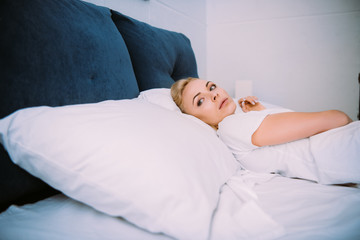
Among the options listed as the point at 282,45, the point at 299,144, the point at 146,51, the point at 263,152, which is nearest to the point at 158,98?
the point at 146,51

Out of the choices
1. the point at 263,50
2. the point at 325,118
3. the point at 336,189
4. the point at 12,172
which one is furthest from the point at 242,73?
the point at 12,172

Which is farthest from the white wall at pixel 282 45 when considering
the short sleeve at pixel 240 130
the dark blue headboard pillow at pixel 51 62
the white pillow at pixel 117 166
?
the white pillow at pixel 117 166

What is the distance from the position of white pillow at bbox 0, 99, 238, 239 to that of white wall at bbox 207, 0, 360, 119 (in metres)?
2.31

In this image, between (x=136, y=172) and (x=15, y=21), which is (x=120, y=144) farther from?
(x=15, y=21)

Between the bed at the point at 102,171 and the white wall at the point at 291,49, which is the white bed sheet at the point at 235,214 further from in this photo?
the white wall at the point at 291,49

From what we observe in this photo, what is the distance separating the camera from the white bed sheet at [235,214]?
439mm

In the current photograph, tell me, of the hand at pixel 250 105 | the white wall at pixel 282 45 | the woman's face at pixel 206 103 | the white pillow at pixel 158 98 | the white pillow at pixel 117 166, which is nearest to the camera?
the white pillow at pixel 117 166

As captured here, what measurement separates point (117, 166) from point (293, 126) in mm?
615

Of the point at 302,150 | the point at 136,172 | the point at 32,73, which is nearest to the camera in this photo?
the point at 136,172

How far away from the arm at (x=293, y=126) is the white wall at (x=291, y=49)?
1.80m

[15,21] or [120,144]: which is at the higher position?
[15,21]

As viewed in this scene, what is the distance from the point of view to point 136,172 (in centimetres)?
43

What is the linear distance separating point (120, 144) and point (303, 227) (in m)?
0.45

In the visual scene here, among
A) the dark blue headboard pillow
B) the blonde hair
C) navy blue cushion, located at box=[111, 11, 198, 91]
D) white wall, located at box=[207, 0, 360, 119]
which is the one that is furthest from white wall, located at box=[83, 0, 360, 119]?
the dark blue headboard pillow
